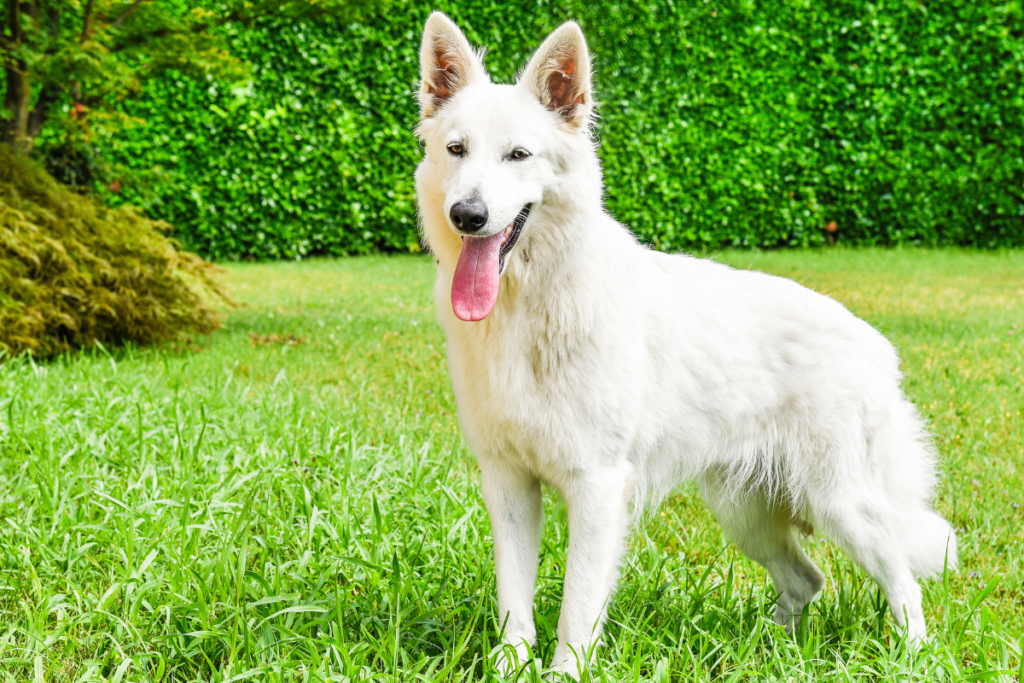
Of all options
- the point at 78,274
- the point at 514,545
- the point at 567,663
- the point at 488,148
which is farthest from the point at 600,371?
the point at 78,274

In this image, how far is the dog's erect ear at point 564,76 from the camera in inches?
82.0

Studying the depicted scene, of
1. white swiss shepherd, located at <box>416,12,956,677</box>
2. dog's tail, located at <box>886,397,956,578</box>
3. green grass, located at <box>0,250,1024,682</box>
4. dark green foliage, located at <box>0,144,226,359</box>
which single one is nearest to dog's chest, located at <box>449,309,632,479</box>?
white swiss shepherd, located at <box>416,12,956,677</box>

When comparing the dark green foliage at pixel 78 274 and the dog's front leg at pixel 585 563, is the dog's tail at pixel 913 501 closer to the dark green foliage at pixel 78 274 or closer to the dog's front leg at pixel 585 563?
the dog's front leg at pixel 585 563

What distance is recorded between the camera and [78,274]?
16.1 ft

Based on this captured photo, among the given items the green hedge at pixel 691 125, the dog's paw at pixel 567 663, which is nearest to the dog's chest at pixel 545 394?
the dog's paw at pixel 567 663

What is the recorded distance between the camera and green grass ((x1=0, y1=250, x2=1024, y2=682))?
83.3 inches

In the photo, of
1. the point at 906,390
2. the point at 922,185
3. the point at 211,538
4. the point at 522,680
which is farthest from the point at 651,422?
the point at 922,185

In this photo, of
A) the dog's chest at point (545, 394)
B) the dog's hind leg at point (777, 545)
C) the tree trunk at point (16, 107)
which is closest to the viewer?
the dog's chest at point (545, 394)

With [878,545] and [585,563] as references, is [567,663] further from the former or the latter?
[878,545]

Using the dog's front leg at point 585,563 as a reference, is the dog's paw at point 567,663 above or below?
below

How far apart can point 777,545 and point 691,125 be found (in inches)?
314

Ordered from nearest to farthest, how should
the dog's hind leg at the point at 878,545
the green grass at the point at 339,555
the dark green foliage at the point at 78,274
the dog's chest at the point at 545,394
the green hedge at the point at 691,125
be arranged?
the dog's chest at the point at 545,394
the green grass at the point at 339,555
the dog's hind leg at the point at 878,545
the dark green foliage at the point at 78,274
the green hedge at the point at 691,125

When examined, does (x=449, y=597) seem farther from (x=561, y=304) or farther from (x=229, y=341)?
(x=229, y=341)

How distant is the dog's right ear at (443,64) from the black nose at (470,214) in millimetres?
489
